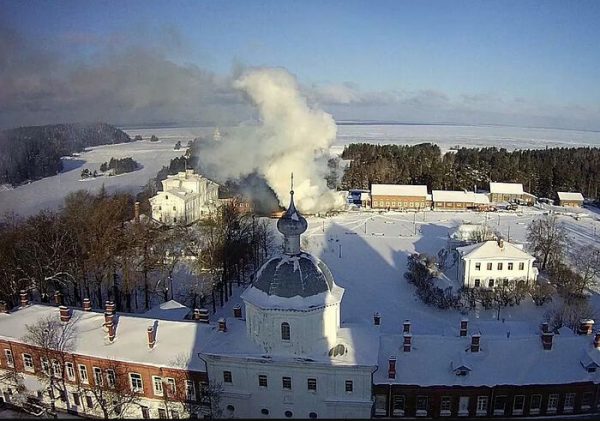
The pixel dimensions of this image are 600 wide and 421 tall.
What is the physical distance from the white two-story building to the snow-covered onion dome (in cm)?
1455

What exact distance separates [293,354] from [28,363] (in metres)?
9.16

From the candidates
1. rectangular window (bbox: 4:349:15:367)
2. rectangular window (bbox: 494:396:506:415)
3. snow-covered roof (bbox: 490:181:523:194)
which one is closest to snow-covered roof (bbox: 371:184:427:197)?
snow-covered roof (bbox: 490:181:523:194)

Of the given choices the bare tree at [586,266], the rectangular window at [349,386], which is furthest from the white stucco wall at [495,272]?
the rectangular window at [349,386]

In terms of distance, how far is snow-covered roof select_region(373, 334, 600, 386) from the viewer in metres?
13.6

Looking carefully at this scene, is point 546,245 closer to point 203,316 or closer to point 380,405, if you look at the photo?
point 380,405

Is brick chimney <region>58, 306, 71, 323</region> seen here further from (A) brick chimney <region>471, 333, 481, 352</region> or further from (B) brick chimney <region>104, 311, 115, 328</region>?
(A) brick chimney <region>471, 333, 481, 352</region>

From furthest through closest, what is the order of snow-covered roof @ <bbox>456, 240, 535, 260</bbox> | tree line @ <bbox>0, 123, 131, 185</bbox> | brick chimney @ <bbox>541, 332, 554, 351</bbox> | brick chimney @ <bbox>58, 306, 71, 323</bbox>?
snow-covered roof @ <bbox>456, 240, 535, 260</bbox>
tree line @ <bbox>0, 123, 131, 185</bbox>
brick chimney @ <bbox>58, 306, 71, 323</bbox>
brick chimney @ <bbox>541, 332, 554, 351</bbox>

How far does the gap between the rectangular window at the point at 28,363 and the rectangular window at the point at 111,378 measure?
298cm

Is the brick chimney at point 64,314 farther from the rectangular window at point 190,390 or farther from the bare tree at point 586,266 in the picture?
the bare tree at point 586,266

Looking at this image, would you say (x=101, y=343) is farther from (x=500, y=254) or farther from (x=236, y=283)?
(x=500, y=254)

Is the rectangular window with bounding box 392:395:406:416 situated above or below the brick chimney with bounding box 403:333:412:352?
below

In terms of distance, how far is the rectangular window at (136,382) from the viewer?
1462cm

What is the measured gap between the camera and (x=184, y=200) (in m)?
41.2

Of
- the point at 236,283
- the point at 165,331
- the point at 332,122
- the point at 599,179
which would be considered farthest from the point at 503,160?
the point at 165,331
